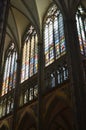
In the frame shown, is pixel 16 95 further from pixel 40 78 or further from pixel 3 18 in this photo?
pixel 3 18

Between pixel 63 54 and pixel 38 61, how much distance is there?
224 centimetres

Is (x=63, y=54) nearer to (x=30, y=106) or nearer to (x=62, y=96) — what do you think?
(x=62, y=96)

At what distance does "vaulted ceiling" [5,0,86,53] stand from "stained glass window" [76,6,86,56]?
3.55 ft

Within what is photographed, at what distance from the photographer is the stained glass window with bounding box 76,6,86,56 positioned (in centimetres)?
1511

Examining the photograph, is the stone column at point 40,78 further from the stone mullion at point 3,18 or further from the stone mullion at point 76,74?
the stone mullion at point 3,18

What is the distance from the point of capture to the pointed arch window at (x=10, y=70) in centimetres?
1973

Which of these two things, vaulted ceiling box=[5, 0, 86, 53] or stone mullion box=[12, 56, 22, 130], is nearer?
stone mullion box=[12, 56, 22, 130]

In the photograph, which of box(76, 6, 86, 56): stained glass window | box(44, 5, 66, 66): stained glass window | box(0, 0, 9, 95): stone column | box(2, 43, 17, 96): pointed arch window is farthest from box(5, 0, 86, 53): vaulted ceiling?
box(0, 0, 9, 95): stone column

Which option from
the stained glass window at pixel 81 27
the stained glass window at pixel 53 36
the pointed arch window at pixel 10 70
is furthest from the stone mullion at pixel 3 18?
the pointed arch window at pixel 10 70

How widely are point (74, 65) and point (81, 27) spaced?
15.0 feet

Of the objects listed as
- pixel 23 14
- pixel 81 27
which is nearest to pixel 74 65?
pixel 81 27

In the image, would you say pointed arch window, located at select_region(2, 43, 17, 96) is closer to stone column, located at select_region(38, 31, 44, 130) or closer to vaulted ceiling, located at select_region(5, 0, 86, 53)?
vaulted ceiling, located at select_region(5, 0, 86, 53)

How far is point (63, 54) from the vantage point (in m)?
15.0

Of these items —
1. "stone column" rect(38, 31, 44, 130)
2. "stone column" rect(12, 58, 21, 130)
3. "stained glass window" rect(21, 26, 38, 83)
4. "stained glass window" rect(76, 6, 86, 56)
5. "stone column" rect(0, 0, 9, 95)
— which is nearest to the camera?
"stone column" rect(0, 0, 9, 95)
